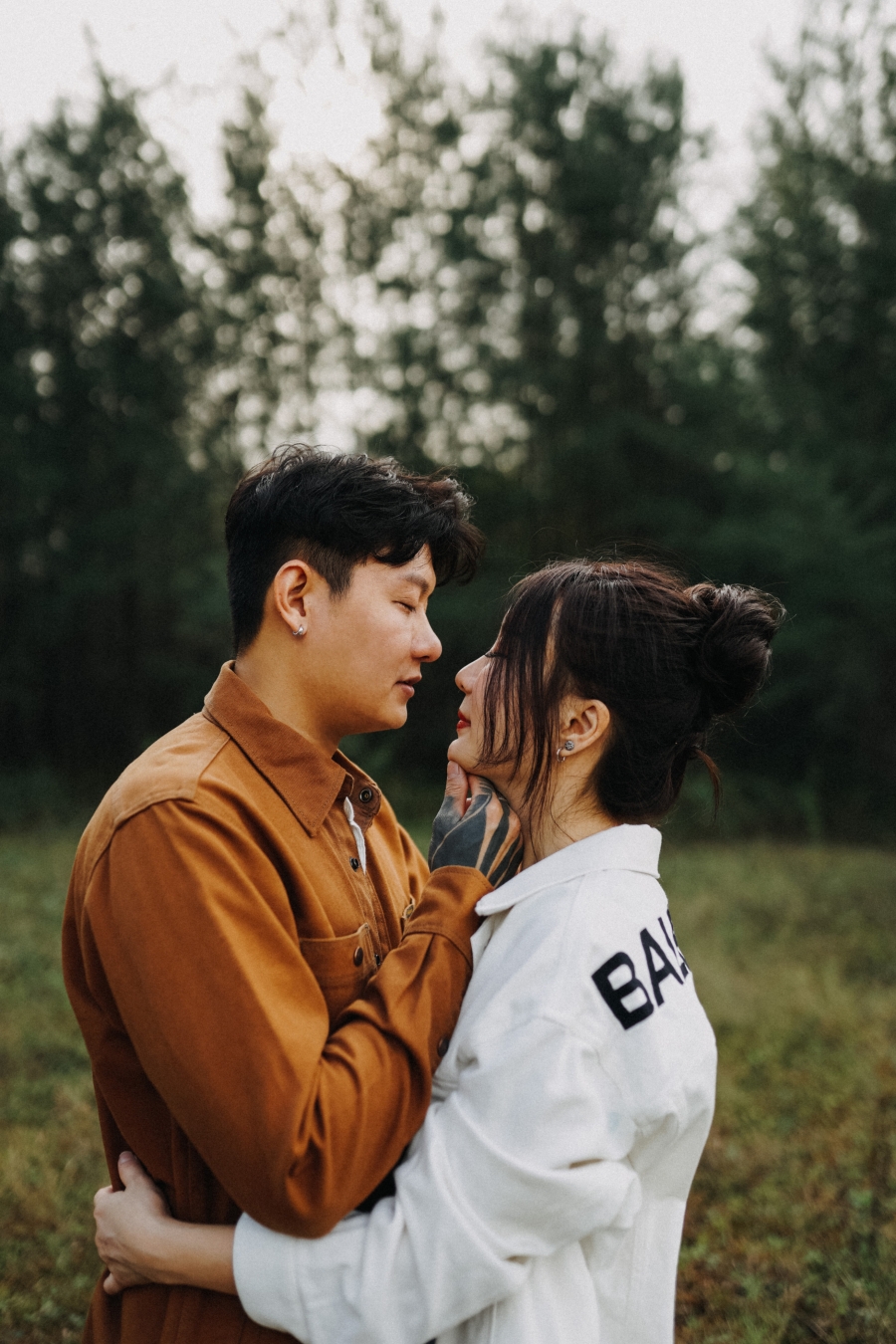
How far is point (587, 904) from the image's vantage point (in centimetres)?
157

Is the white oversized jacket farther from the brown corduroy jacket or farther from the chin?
the chin

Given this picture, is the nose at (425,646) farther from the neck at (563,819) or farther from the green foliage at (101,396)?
the green foliage at (101,396)

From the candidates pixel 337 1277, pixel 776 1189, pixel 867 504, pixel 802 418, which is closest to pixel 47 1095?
→ pixel 776 1189

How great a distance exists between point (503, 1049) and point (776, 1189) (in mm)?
3334

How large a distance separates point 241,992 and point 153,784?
32cm

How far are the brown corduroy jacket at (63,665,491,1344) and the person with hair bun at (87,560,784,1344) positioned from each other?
0.21ft

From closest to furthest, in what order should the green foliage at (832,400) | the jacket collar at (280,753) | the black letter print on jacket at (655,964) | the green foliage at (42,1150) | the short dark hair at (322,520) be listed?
the black letter print on jacket at (655,964), the jacket collar at (280,753), the short dark hair at (322,520), the green foliage at (42,1150), the green foliage at (832,400)

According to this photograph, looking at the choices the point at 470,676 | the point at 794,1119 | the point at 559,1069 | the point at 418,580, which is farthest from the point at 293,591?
the point at 794,1119

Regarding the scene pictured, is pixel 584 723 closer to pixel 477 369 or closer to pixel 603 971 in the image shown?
pixel 603 971

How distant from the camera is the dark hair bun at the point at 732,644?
1.80m

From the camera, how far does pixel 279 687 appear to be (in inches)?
71.1

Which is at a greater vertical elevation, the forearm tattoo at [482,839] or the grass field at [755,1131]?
the forearm tattoo at [482,839]

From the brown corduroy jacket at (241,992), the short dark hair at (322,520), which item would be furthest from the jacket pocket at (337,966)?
the short dark hair at (322,520)

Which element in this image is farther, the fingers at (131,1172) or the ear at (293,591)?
the ear at (293,591)
